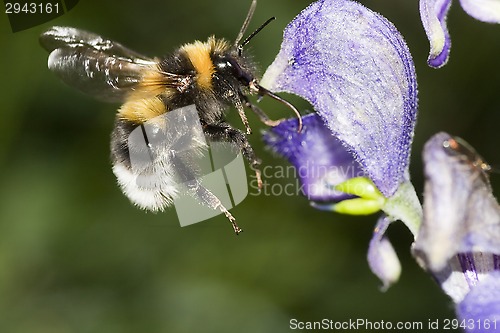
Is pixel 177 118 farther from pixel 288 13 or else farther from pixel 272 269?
pixel 288 13

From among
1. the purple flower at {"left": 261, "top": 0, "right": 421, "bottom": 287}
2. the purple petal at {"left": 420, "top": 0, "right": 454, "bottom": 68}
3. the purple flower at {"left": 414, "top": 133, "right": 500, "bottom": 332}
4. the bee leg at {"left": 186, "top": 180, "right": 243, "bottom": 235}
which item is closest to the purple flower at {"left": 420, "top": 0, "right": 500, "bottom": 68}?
the purple petal at {"left": 420, "top": 0, "right": 454, "bottom": 68}

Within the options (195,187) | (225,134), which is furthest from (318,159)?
(195,187)

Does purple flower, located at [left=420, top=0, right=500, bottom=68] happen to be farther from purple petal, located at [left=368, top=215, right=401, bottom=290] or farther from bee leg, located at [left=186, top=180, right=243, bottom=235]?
bee leg, located at [left=186, top=180, right=243, bottom=235]

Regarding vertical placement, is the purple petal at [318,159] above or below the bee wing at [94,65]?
below

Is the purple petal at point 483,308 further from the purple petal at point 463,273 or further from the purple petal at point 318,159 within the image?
the purple petal at point 318,159

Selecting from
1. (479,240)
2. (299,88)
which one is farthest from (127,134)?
(479,240)

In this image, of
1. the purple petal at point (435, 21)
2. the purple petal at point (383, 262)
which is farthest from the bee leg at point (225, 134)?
the purple petal at point (435, 21)
